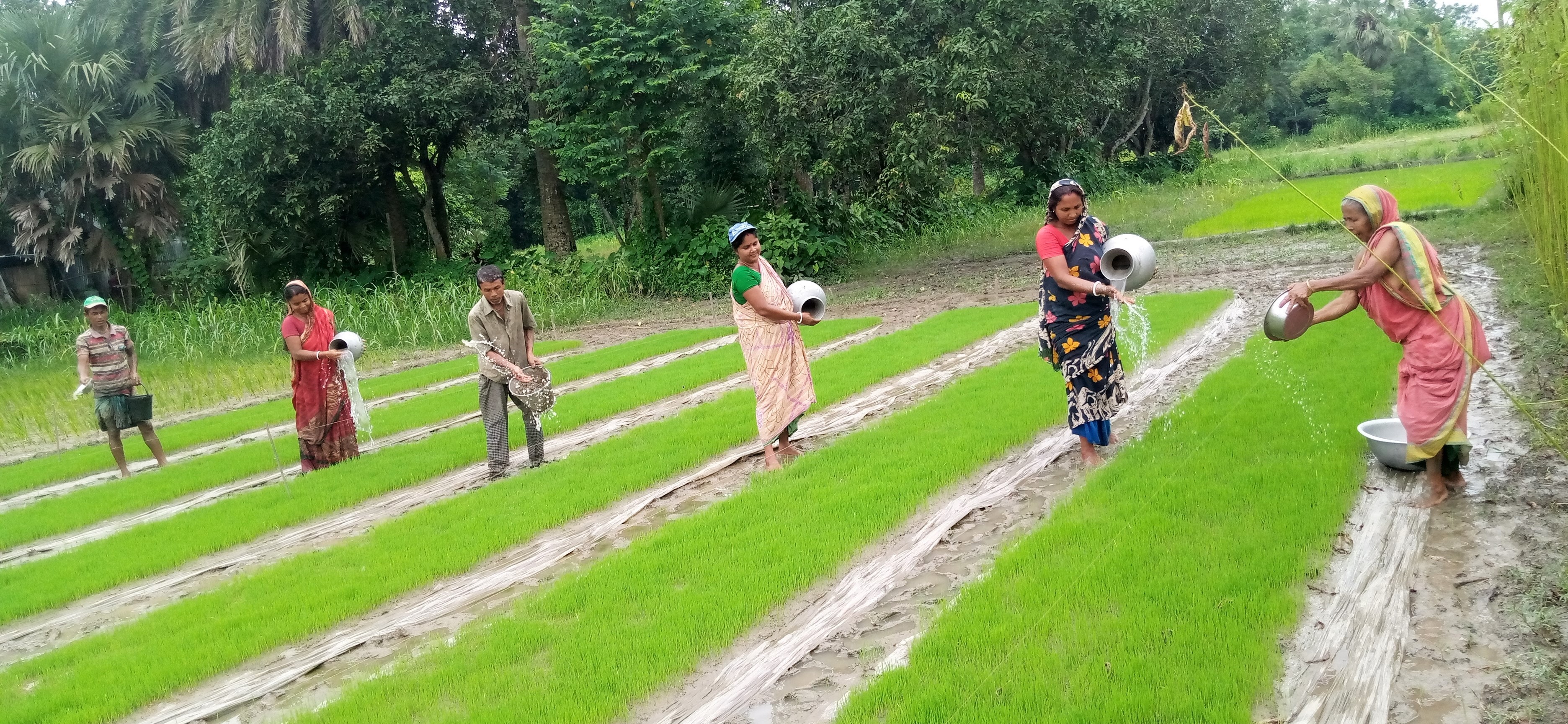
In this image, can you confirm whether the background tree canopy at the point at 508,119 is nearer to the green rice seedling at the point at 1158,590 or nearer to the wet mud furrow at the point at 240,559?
the wet mud furrow at the point at 240,559

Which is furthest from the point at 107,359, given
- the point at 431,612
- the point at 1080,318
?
the point at 1080,318

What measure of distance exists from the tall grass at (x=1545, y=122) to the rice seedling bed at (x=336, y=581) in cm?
504

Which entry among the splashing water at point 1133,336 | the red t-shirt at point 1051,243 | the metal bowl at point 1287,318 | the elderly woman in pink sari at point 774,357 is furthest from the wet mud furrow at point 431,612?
the metal bowl at point 1287,318

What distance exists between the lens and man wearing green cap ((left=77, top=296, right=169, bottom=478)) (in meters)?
8.46

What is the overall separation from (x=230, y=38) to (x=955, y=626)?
20.6 metres

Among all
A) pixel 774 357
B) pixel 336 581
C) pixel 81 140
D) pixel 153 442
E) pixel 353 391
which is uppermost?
pixel 81 140

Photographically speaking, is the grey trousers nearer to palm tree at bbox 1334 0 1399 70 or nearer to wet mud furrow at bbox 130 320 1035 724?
wet mud furrow at bbox 130 320 1035 724

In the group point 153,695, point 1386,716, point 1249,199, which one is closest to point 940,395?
point 1386,716

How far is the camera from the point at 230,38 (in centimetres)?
1936

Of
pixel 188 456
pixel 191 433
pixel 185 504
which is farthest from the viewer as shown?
pixel 191 433

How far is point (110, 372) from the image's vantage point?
851 centimetres

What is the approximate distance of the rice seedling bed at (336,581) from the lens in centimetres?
421

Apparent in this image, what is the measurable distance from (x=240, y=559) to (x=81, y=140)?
18659mm

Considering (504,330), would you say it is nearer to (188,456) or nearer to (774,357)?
(774,357)
